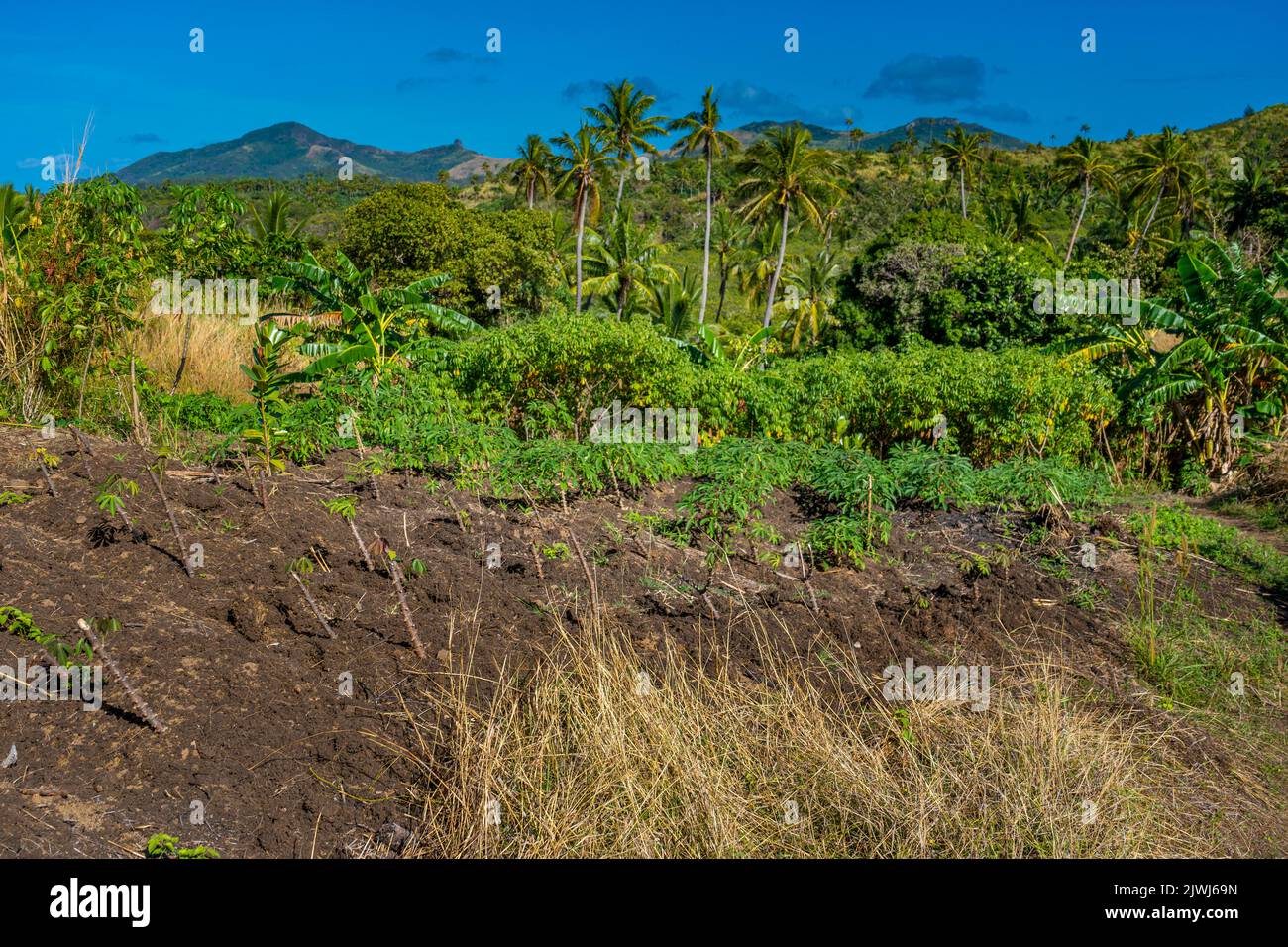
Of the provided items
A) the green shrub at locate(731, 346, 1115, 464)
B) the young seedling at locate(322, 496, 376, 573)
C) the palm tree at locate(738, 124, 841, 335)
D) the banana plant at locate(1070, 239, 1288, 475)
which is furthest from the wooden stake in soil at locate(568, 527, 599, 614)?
the palm tree at locate(738, 124, 841, 335)

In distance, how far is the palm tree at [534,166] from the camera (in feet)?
167

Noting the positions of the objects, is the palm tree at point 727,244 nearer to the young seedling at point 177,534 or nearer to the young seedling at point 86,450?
the young seedling at point 86,450

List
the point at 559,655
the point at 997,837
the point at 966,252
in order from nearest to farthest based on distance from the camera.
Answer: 1. the point at 997,837
2. the point at 559,655
3. the point at 966,252

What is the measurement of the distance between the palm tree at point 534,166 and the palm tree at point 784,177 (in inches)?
653

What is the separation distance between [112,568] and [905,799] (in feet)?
14.3

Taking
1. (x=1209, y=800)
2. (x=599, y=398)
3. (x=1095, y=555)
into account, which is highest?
(x=599, y=398)

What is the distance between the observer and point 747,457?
7.52 meters

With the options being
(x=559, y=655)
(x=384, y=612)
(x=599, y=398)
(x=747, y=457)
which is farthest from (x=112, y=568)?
(x=599, y=398)

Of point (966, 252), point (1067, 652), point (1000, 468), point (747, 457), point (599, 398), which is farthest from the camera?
point (966, 252)

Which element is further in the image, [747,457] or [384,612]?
[747,457]

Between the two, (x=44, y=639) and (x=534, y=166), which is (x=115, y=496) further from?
(x=534, y=166)

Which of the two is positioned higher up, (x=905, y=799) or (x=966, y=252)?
(x=966, y=252)

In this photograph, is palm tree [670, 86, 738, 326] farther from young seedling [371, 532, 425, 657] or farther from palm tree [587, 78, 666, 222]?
young seedling [371, 532, 425, 657]
